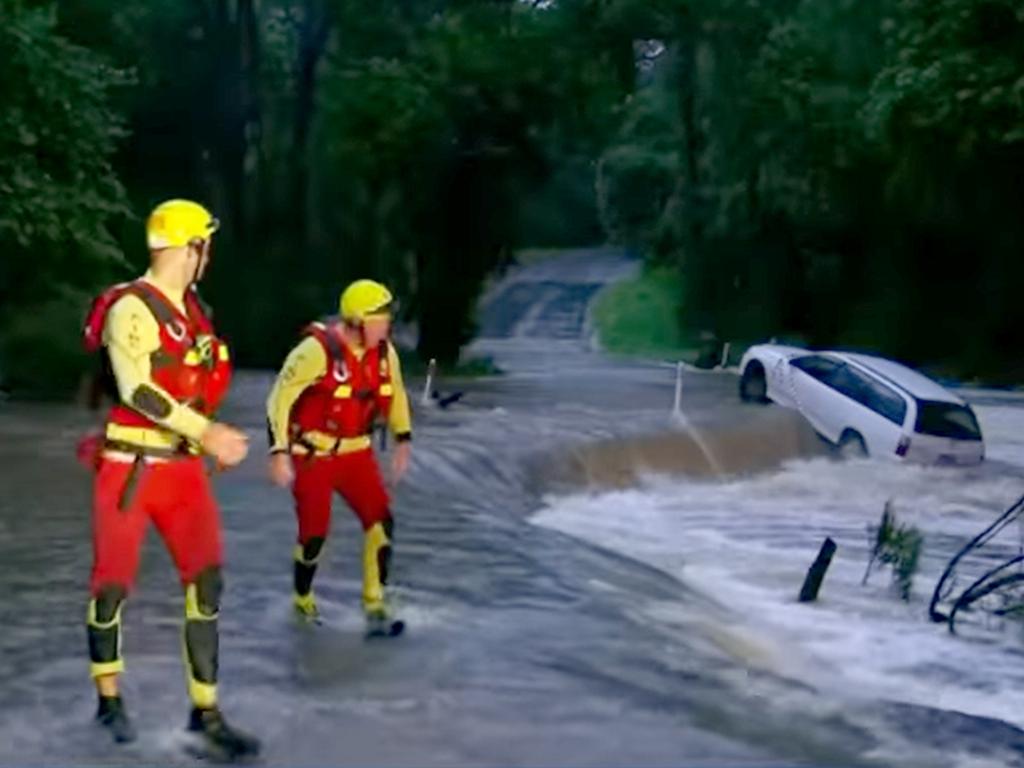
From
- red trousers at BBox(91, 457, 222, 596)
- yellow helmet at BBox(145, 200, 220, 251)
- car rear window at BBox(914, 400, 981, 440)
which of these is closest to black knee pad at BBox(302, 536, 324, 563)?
red trousers at BBox(91, 457, 222, 596)

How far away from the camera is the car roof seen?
85.1 feet

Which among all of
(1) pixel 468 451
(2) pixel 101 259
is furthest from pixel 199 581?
(2) pixel 101 259

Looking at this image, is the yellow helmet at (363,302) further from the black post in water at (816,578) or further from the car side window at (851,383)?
the car side window at (851,383)

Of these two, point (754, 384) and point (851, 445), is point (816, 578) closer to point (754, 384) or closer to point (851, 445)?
point (851, 445)

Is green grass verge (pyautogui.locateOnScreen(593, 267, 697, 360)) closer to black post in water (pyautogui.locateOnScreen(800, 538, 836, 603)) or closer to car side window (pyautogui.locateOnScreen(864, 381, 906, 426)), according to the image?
car side window (pyautogui.locateOnScreen(864, 381, 906, 426))

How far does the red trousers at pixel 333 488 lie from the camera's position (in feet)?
30.7

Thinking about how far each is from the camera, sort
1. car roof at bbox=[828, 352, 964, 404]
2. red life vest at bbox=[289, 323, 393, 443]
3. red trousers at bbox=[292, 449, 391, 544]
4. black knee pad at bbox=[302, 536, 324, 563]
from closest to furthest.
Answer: red life vest at bbox=[289, 323, 393, 443], red trousers at bbox=[292, 449, 391, 544], black knee pad at bbox=[302, 536, 324, 563], car roof at bbox=[828, 352, 964, 404]

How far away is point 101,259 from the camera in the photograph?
23891 millimetres

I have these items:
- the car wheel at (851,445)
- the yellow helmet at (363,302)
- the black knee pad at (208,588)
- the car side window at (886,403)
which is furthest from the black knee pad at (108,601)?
the car wheel at (851,445)

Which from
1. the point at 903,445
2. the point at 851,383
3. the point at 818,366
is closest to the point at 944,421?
the point at 903,445

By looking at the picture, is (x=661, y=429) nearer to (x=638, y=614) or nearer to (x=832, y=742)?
(x=638, y=614)

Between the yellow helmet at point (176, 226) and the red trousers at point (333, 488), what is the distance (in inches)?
96.7

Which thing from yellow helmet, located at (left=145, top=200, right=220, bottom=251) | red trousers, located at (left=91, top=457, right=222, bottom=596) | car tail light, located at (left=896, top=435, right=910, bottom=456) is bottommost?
car tail light, located at (left=896, top=435, right=910, bottom=456)

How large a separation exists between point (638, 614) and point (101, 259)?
13777mm
